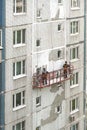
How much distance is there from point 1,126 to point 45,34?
228 inches

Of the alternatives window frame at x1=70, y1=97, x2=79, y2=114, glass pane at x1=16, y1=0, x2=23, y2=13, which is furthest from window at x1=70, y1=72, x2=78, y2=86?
glass pane at x1=16, y1=0, x2=23, y2=13

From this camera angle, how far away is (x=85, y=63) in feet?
103

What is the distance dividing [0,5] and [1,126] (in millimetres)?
6181

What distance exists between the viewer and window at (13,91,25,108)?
2597 cm

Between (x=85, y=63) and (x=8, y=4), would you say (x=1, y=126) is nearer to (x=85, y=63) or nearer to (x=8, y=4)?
(x=8, y=4)

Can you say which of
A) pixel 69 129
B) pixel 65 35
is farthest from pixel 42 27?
pixel 69 129

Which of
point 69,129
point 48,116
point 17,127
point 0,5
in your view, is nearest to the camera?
point 0,5

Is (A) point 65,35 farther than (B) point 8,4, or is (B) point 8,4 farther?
(A) point 65,35

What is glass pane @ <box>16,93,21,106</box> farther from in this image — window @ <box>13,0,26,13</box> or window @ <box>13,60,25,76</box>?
window @ <box>13,0,26,13</box>

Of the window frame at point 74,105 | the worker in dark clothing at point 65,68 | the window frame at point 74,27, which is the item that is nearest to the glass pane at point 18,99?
the worker in dark clothing at point 65,68

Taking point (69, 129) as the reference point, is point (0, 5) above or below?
above

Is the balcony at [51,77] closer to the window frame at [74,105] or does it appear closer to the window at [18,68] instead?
the window at [18,68]

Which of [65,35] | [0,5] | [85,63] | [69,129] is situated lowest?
[69,129]

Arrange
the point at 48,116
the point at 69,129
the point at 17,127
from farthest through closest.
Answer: the point at 69,129, the point at 48,116, the point at 17,127
